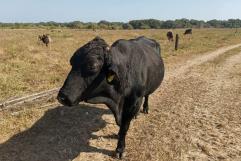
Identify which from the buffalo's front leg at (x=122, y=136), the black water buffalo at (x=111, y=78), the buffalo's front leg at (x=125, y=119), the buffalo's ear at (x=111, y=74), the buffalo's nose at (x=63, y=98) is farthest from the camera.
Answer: the buffalo's front leg at (x=122, y=136)

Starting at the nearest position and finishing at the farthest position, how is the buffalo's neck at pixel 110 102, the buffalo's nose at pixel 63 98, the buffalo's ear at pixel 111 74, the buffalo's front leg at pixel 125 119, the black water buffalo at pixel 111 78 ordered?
the buffalo's nose at pixel 63 98
the black water buffalo at pixel 111 78
the buffalo's ear at pixel 111 74
the buffalo's neck at pixel 110 102
the buffalo's front leg at pixel 125 119

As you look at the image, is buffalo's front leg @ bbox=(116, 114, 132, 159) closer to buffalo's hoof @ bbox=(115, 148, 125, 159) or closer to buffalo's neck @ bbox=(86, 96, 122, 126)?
buffalo's hoof @ bbox=(115, 148, 125, 159)

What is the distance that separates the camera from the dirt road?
22.0ft

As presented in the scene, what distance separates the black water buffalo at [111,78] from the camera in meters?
5.18

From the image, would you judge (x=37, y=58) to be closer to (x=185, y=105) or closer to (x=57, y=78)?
(x=57, y=78)

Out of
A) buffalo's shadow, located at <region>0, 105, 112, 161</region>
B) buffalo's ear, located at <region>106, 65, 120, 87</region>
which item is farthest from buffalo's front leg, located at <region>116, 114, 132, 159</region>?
buffalo's ear, located at <region>106, 65, 120, 87</region>

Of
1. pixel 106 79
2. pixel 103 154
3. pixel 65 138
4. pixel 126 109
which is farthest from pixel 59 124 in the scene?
pixel 106 79

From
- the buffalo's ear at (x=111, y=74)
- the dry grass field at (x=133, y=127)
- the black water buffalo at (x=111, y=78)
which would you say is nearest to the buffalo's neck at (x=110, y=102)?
the black water buffalo at (x=111, y=78)

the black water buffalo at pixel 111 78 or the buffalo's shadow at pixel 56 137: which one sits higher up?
the black water buffalo at pixel 111 78

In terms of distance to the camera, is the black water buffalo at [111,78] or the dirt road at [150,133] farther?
the dirt road at [150,133]

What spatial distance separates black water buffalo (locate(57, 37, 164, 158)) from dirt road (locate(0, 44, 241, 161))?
75 cm

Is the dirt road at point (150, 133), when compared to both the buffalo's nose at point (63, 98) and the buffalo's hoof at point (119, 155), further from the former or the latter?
the buffalo's nose at point (63, 98)

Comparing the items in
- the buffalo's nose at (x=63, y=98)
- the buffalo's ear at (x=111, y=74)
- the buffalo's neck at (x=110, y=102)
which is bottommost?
the buffalo's neck at (x=110, y=102)

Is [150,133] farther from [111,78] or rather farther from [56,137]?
[111,78]
